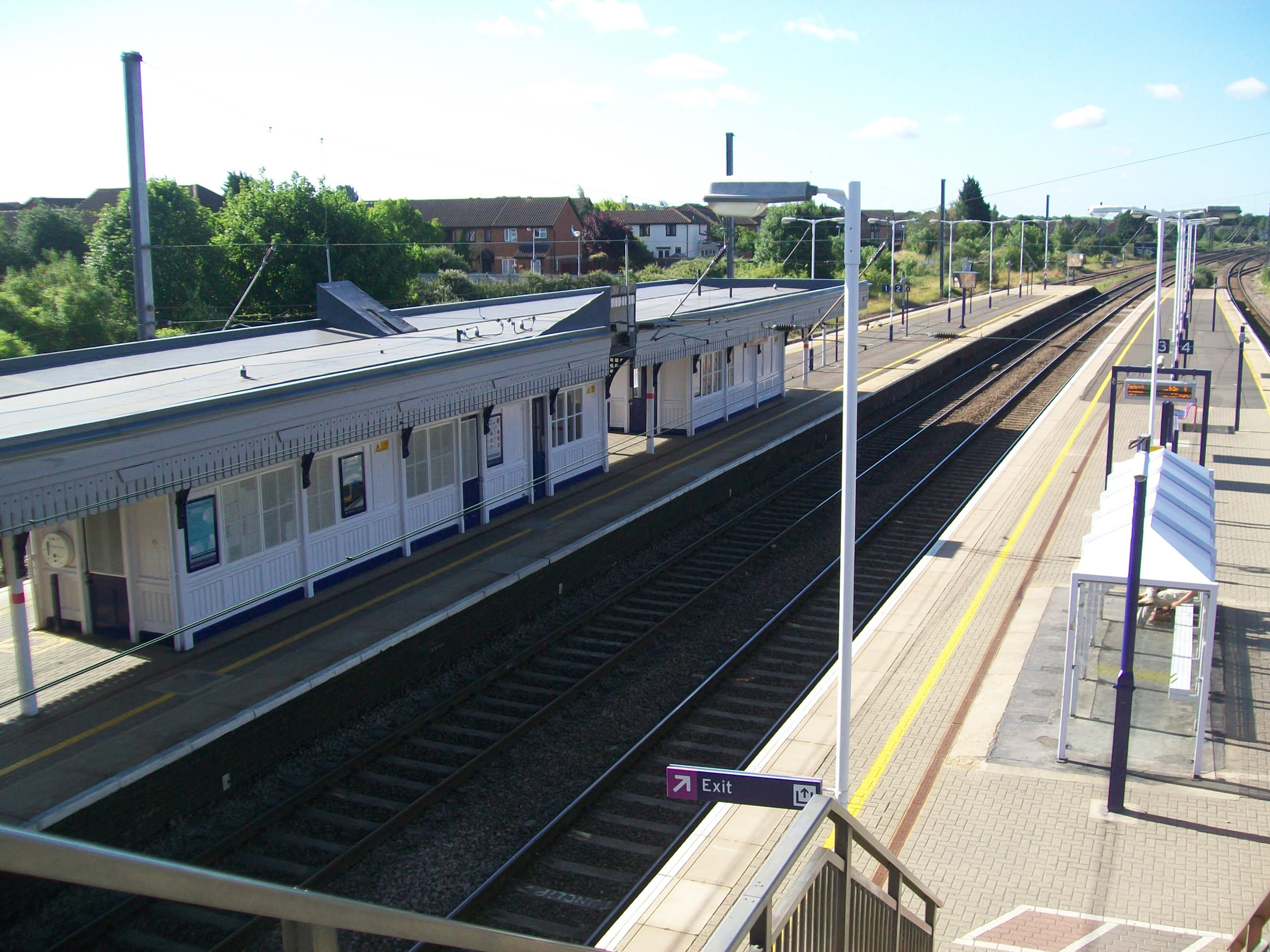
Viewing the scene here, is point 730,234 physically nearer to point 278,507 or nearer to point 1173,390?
point 1173,390

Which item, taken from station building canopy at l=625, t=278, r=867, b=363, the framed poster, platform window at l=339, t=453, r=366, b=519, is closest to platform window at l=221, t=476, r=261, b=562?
platform window at l=339, t=453, r=366, b=519

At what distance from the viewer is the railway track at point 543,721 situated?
8.70m

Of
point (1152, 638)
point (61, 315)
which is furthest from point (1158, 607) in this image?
point (61, 315)

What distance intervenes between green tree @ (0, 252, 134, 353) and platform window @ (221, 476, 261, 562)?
80.8ft

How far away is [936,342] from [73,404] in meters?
40.2

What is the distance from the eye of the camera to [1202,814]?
9.18 m

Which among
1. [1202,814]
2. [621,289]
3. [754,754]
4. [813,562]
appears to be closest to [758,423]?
[621,289]

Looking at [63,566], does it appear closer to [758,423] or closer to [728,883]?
[728,883]

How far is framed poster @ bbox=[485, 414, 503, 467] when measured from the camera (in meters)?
18.3

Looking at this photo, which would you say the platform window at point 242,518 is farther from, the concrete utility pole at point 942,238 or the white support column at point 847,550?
the concrete utility pole at point 942,238

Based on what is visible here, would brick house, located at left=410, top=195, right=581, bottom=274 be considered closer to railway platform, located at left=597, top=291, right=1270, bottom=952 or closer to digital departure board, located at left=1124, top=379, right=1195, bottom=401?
digital departure board, located at left=1124, top=379, right=1195, bottom=401

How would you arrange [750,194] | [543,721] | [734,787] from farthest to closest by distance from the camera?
[543,721]
[750,194]
[734,787]

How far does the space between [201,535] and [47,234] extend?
52.2 meters

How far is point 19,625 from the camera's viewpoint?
10125 millimetres
